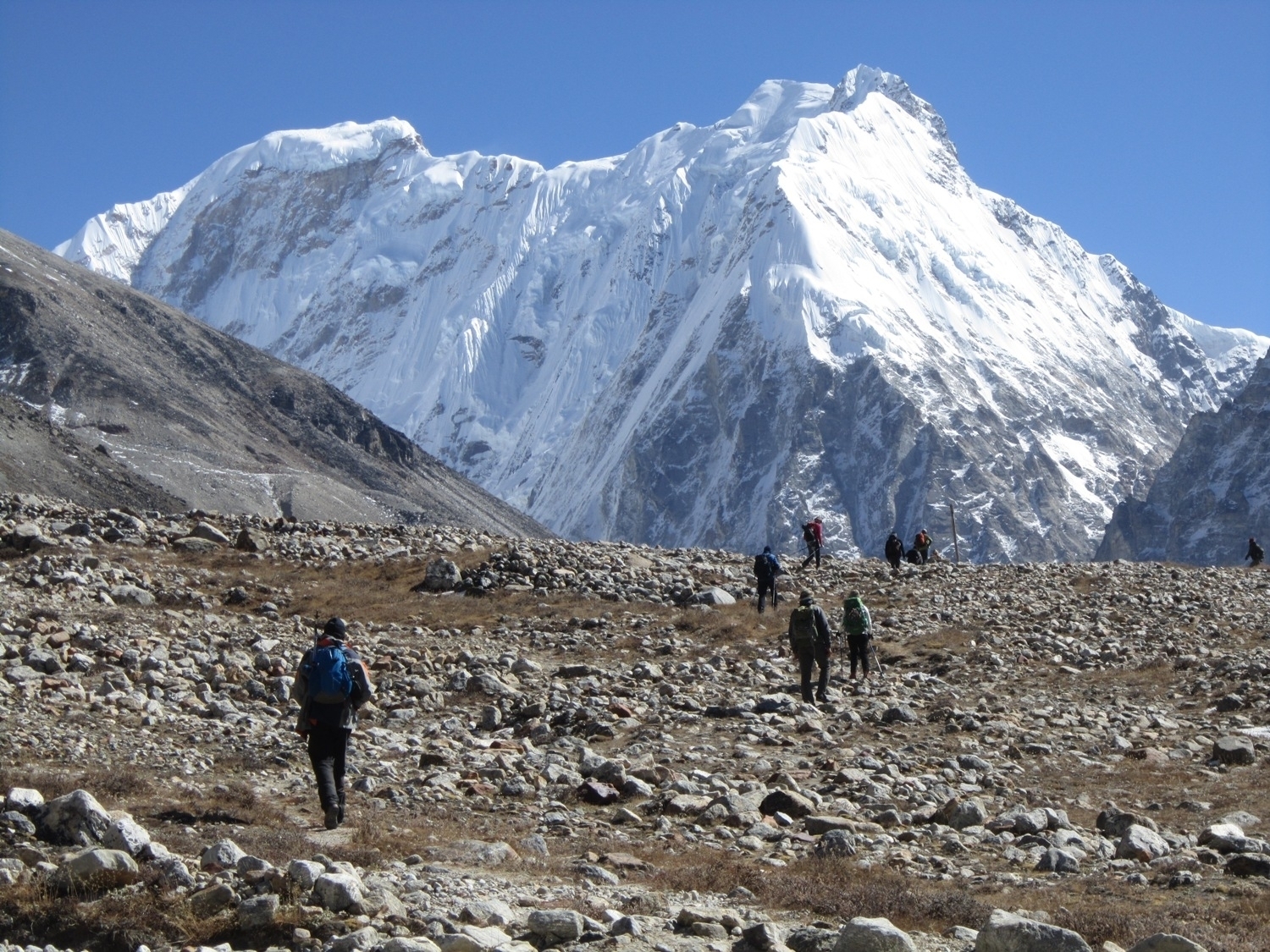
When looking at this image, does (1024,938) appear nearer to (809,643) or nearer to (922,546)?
(809,643)

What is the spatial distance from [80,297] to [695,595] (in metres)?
149

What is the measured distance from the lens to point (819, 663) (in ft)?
74.2

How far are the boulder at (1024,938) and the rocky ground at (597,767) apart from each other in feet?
0.07

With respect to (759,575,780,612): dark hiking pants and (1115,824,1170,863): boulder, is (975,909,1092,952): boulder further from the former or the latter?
(759,575,780,612): dark hiking pants

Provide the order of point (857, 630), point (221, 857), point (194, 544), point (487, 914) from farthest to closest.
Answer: point (194, 544)
point (857, 630)
point (221, 857)
point (487, 914)

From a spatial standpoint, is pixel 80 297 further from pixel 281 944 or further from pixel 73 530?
pixel 281 944

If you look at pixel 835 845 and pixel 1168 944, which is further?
pixel 835 845

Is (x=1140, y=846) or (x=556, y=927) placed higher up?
(x=1140, y=846)

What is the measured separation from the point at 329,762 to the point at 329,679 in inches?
32.3

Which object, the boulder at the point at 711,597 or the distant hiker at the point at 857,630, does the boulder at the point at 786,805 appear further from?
the boulder at the point at 711,597

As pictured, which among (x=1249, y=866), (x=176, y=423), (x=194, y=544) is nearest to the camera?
(x=1249, y=866)

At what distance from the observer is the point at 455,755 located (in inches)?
644

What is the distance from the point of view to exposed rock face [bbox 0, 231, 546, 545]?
350ft

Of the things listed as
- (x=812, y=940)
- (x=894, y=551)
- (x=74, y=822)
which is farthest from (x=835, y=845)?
(x=894, y=551)
